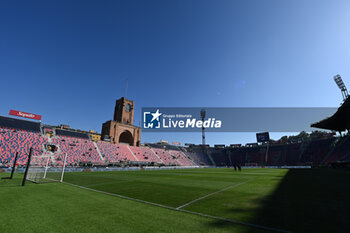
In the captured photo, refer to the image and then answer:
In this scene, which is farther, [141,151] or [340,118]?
[141,151]

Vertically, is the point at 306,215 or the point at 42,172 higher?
the point at 306,215

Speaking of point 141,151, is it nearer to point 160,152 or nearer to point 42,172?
point 160,152

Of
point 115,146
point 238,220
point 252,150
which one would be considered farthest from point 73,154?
point 252,150

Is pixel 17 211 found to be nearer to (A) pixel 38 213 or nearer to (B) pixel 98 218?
(A) pixel 38 213

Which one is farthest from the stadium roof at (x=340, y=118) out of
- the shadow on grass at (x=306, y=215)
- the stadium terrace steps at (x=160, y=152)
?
the shadow on grass at (x=306, y=215)

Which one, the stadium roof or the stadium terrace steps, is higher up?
the stadium roof

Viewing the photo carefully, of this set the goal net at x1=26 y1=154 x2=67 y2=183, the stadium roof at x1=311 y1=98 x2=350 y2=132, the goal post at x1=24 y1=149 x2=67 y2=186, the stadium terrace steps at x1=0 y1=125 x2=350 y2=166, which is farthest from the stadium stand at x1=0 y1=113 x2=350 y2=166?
the stadium roof at x1=311 y1=98 x2=350 y2=132

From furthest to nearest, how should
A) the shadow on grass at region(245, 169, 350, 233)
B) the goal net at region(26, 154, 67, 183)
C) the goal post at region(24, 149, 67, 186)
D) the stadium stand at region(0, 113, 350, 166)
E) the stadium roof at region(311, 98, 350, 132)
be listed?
the stadium stand at region(0, 113, 350, 166) → the stadium roof at region(311, 98, 350, 132) → the goal net at region(26, 154, 67, 183) → the goal post at region(24, 149, 67, 186) → the shadow on grass at region(245, 169, 350, 233)

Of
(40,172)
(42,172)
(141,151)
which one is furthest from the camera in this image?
(141,151)

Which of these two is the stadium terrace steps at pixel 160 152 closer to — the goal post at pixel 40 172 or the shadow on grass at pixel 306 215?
the goal post at pixel 40 172

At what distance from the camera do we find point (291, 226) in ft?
13.9

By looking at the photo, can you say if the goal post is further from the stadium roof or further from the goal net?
the stadium roof

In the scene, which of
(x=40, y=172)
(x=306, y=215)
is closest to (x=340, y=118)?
(x=306, y=215)

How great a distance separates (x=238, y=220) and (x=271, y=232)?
3.08 ft
